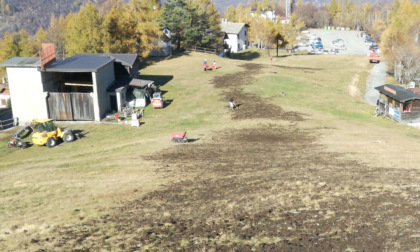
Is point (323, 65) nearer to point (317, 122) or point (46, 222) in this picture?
point (317, 122)

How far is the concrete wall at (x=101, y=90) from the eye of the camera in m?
40.7

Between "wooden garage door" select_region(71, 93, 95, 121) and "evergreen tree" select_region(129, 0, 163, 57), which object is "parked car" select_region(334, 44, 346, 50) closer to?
"evergreen tree" select_region(129, 0, 163, 57)

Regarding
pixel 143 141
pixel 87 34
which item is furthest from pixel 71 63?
pixel 87 34

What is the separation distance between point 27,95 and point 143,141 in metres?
17.5

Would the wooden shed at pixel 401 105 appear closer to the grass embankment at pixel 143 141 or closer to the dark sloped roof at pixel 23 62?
the grass embankment at pixel 143 141

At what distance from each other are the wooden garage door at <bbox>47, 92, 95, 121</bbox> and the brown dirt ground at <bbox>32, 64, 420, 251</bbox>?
19.1m

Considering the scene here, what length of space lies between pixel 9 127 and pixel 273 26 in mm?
76058

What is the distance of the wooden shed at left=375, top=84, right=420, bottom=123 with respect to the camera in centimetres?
3862

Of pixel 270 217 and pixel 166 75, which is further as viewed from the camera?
pixel 166 75

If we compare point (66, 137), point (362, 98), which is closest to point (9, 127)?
point (66, 137)

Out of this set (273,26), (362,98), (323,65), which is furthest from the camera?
(273,26)

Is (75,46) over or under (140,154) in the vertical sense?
over

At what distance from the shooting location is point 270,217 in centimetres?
1594

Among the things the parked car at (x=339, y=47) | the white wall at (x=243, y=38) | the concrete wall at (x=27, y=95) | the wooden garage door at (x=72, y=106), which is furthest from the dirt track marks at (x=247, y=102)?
the parked car at (x=339, y=47)
